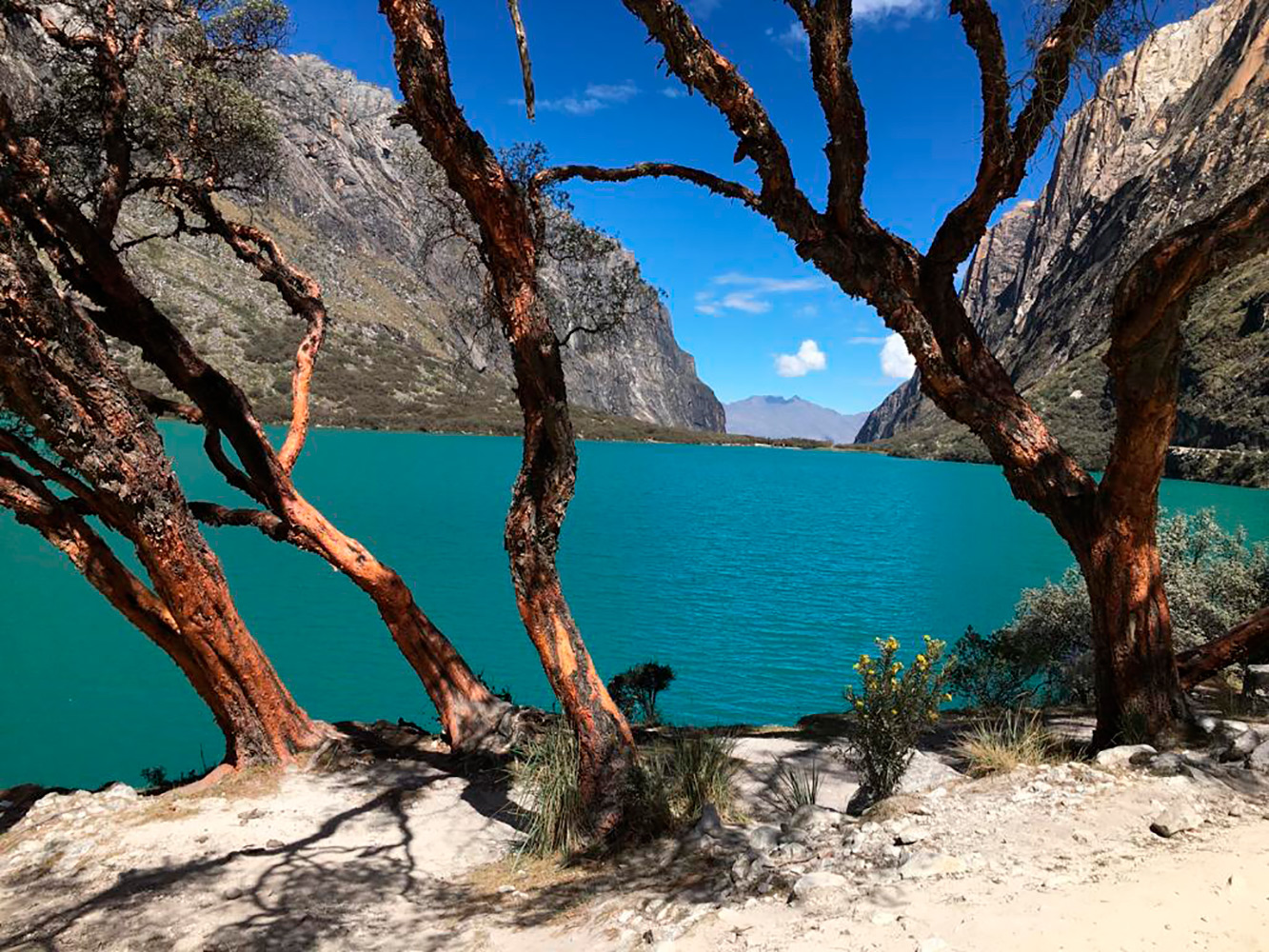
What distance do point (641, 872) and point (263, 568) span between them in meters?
30.6

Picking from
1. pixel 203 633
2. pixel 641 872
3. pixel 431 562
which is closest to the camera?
pixel 641 872

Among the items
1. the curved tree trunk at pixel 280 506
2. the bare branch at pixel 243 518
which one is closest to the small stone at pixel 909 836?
the curved tree trunk at pixel 280 506

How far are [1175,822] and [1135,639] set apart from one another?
2276 mm

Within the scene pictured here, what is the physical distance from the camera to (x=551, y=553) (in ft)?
20.5

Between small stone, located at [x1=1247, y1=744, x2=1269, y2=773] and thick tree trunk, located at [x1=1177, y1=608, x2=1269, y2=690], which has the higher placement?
thick tree trunk, located at [x1=1177, y1=608, x2=1269, y2=690]

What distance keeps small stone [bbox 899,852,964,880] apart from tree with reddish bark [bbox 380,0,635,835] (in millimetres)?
2642

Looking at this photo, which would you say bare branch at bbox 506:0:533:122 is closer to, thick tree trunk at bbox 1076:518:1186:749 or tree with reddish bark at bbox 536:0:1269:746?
tree with reddish bark at bbox 536:0:1269:746

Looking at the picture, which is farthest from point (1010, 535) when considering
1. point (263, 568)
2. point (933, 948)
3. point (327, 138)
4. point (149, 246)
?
point (327, 138)

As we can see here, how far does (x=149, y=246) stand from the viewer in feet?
408

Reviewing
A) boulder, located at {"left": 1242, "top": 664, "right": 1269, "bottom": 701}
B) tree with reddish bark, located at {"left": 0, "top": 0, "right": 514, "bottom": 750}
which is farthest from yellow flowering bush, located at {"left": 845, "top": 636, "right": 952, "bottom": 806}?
boulder, located at {"left": 1242, "top": 664, "right": 1269, "bottom": 701}

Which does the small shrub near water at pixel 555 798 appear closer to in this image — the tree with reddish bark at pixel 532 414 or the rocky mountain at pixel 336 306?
the tree with reddish bark at pixel 532 414

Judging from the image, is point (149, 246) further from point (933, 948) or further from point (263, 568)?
point (933, 948)

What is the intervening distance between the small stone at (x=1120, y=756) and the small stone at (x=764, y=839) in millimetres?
2311

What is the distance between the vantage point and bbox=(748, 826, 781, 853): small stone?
191 inches
